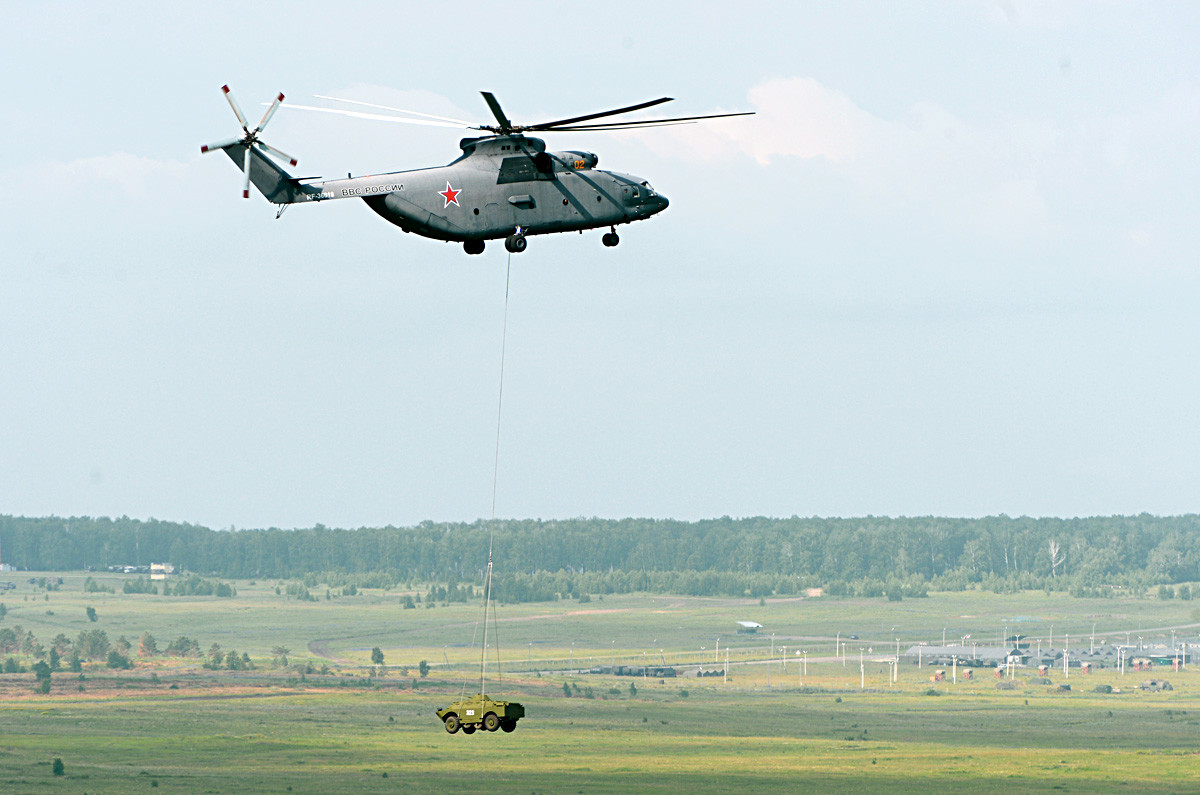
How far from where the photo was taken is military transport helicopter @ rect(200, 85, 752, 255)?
163 feet

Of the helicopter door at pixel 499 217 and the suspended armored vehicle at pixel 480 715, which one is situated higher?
the helicopter door at pixel 499 217

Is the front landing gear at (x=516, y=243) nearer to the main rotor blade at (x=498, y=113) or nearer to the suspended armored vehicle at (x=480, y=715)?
the main rotor blade at (x=498, y=113)

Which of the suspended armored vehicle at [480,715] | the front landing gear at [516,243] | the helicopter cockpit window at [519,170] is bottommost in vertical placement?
the suspended armored vehicle at [480,715]

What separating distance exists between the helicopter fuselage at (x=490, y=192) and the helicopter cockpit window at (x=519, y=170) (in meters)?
0.03

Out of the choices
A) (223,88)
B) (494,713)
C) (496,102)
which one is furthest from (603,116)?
(494,713)

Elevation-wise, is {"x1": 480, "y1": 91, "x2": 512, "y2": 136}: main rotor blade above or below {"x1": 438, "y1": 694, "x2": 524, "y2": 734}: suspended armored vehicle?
above

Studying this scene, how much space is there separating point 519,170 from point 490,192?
124 centimetres

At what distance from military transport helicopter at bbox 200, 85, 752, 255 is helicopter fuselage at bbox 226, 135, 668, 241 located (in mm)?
32

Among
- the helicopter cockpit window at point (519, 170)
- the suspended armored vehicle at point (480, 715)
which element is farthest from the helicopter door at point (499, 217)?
the suspended armored vehicle at point (480, 715)

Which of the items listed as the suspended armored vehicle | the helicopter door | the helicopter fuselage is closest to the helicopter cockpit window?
the helicopter fuselage

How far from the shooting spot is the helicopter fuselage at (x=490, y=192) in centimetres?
4975

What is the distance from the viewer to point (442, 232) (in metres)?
50.0

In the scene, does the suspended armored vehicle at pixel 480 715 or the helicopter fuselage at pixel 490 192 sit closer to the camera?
the helicopter fuselage at pixel 490 192

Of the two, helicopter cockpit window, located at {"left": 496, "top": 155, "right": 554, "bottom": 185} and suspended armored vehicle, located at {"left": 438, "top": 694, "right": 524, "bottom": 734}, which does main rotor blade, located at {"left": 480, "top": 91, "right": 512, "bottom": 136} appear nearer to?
helicopter cockpit window, located at {"left": 496, "top": 155, "right": 554, "bottom": 185}
